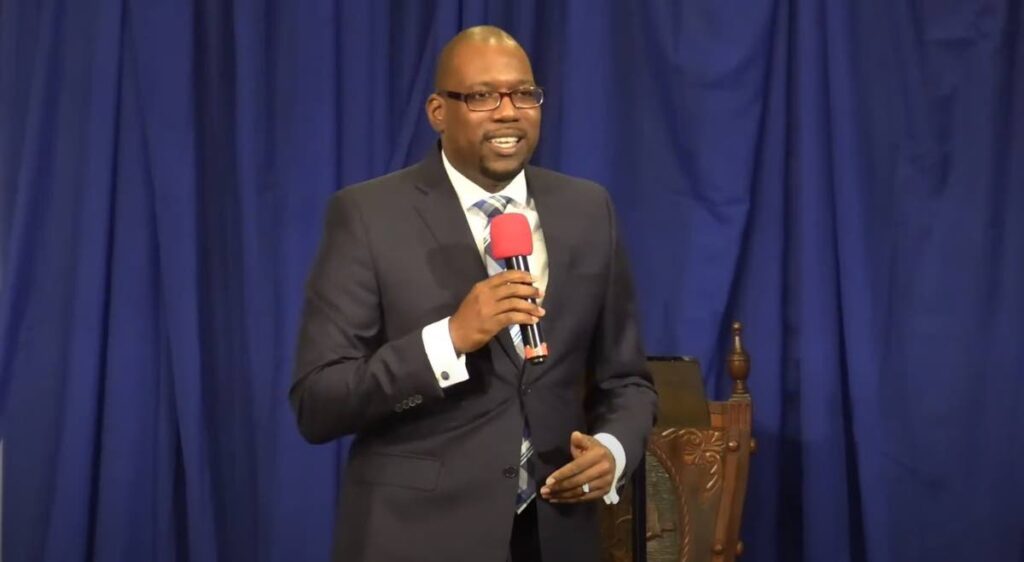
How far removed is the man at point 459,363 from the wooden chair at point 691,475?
0.98m

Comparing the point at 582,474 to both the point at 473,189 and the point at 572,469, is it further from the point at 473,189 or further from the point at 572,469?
the point at 473,189

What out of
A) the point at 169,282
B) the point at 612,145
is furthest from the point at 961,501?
the point at 169,282

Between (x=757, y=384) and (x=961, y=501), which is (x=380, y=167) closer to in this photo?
(x=757, y=384)

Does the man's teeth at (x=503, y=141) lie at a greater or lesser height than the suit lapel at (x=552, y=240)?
greater

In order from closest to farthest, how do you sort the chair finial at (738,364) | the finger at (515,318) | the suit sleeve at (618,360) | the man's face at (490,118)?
1. the finger at (515,318)
2. the man's face at (490,118)
3. the suit sleeve at (618,360)
4. the chair finial at (738,364)

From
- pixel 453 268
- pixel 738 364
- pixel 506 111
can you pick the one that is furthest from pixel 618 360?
pixel 738 364

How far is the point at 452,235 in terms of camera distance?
78.7 inches

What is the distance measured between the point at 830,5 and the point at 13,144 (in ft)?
7.35

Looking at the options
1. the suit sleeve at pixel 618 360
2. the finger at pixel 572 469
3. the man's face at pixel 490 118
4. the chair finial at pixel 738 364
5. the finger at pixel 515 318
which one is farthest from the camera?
the chair finial at pixel 738 364

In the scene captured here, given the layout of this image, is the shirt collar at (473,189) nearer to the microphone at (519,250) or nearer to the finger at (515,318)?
the microphone at (519,250)

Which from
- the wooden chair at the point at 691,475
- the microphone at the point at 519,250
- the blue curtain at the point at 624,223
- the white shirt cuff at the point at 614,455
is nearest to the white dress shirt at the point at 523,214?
the white shirt cuff at the point at 614,455

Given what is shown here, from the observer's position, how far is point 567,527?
199 centimetres

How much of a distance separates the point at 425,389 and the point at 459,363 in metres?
0.06

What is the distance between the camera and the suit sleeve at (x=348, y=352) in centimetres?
185
